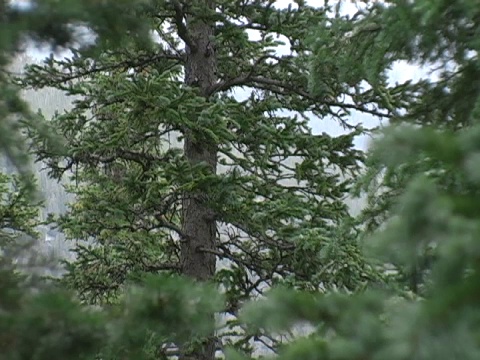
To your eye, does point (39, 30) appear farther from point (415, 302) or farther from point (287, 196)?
point (287, 196)

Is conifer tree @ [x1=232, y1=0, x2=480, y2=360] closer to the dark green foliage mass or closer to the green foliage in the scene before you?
the dark green foliage mass

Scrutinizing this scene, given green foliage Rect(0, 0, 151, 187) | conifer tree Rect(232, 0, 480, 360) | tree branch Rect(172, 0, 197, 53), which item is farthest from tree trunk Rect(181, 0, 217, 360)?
conifer tree Rect(232, 0, 480, 360)

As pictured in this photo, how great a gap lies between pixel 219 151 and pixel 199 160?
293 mm

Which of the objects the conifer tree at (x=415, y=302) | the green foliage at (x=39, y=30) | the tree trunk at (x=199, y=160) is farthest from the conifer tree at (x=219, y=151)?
the conifer tree at (x=415, y=302)

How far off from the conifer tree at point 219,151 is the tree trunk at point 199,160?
0.01 m

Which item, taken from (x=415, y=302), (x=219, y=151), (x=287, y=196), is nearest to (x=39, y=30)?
(x=415, y=302)

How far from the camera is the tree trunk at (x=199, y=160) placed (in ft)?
24.6

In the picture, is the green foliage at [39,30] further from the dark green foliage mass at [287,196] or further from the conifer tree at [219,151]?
the conifer tree at [219,151]

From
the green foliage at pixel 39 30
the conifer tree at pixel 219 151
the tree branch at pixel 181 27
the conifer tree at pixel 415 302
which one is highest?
the tree branch at pixel 181 27

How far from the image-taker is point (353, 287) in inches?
237

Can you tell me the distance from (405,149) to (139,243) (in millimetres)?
6749

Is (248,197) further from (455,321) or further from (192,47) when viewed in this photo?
(455,321)

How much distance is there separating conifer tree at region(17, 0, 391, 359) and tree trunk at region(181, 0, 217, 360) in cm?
1

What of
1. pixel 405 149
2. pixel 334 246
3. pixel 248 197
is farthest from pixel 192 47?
pixel 405 149
